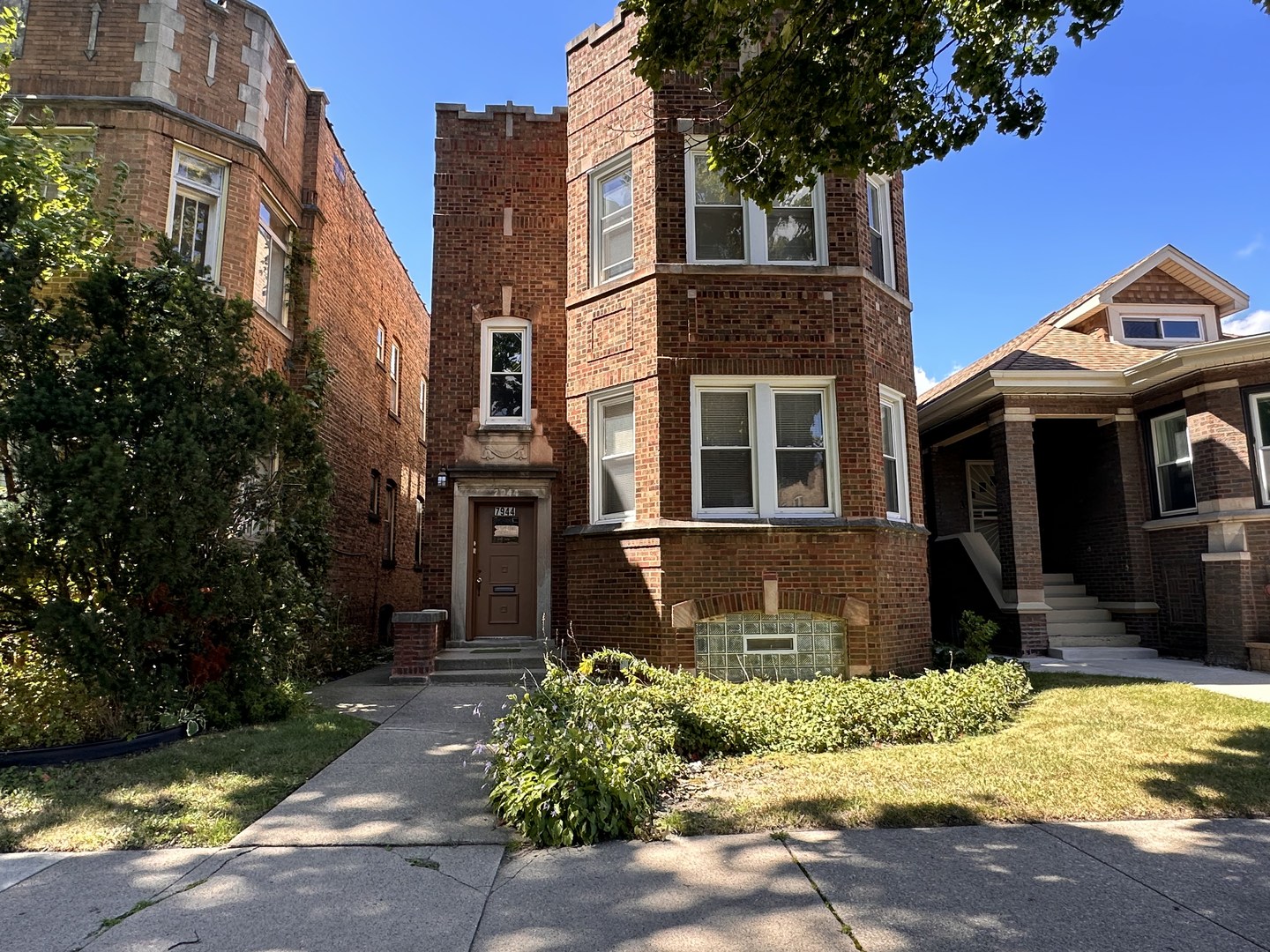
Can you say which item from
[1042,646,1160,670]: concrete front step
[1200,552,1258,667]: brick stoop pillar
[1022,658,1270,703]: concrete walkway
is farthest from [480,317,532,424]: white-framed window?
[1200,552,1258,667]: brick stoop pillar

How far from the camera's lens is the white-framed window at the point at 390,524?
50.6ft

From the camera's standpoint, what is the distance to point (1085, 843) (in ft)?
13.8

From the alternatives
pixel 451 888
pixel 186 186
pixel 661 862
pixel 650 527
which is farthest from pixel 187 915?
pixel 186 186

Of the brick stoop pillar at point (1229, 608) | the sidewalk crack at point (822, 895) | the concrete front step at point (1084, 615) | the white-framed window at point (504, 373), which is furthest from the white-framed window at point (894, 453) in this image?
the sidewalk crack at point (822, 895)

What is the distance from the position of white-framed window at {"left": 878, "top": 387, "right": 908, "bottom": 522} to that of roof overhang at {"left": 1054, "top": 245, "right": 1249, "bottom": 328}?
707cm

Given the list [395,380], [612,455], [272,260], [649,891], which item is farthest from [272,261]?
A: [649,891]

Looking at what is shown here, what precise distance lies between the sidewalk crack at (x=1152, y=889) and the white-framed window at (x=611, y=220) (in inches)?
311

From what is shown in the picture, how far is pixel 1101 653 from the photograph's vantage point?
11.4 m

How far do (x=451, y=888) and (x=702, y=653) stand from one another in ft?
17.2

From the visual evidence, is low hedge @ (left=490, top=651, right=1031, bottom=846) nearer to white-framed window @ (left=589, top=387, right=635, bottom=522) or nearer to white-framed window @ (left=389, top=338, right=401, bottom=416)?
white-framed window @ (left=589, top=387, right=635, bottom=522)

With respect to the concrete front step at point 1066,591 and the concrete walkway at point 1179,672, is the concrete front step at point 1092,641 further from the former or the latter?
the concrete front step at point 1066,591

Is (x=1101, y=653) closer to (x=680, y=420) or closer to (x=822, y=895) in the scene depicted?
(x=680, y=420)

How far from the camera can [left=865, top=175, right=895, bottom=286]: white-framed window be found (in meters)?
10.2

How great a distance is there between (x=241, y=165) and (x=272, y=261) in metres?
1.46
